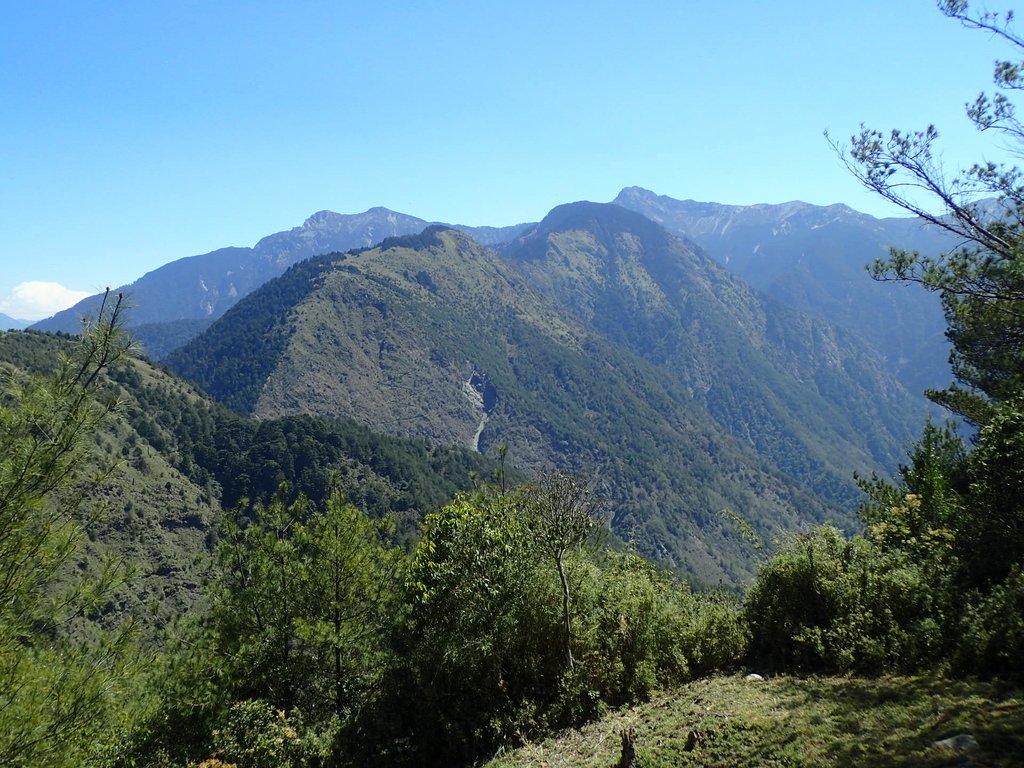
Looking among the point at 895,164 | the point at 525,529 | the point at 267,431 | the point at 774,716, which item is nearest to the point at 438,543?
the point at 525,529

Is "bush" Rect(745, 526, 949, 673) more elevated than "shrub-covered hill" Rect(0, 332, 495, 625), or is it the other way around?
"bush" Rect(745, 526, 949, 673)

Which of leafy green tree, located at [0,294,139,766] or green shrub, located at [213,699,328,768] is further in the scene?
green shrub, located at [213,699,328,768]

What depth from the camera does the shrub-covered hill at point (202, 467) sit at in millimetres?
90688

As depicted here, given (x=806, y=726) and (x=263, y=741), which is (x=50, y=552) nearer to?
(x=263, y=741)

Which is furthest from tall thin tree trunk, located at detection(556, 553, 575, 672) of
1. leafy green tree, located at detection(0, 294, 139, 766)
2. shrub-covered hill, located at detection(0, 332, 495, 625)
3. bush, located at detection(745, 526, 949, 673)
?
shrub-covered hill, located at detection(0, 332, 495, 625)

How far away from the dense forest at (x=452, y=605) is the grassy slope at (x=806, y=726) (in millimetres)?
777

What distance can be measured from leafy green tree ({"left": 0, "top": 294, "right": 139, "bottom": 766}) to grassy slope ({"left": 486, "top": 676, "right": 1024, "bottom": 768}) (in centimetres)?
643

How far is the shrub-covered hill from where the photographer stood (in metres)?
90.7

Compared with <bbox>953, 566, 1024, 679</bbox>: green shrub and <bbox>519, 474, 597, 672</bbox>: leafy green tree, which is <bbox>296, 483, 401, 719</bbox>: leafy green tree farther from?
<bbox>953, 566, 1024, 679</bbox>: green shrub

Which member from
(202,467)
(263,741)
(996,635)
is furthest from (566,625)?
(202,467)

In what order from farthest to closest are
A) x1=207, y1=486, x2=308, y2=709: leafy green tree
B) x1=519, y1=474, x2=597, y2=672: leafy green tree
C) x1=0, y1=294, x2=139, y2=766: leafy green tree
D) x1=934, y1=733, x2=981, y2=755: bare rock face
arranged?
x1=207, y1=486, x2=308, y2=709: leafy green tree
x1=519, y1=474, x2=597, y2=672: leafy green tree
x1=0, y1=294, x2=139, y2=766: leafy green tree
x1=934, y1=733, x2=981, y2=755: bare rock face

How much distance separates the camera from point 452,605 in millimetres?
12242

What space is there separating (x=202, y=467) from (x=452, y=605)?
402 ft

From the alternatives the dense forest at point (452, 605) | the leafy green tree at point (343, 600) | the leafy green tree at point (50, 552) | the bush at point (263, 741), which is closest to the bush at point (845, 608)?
Answer: the dense forest at point (452, 605)
